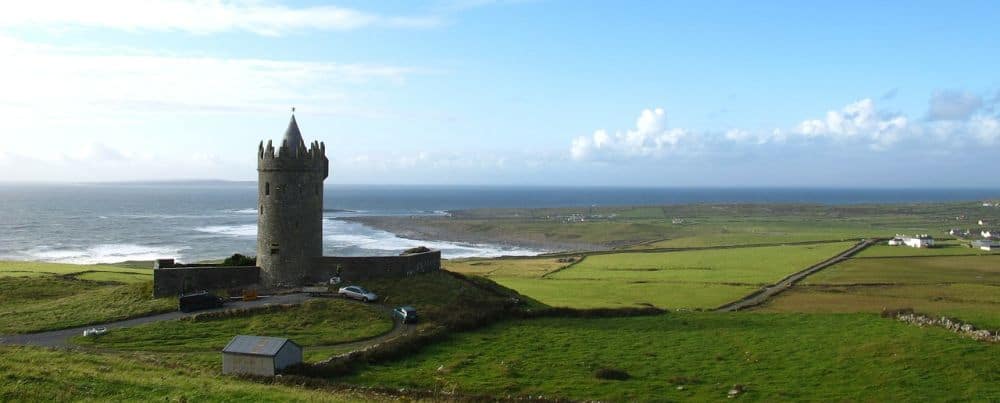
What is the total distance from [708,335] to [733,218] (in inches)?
6709

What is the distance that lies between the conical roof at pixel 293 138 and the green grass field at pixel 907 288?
30.9 metres

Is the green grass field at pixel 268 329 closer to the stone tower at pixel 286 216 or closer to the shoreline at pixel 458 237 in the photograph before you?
the stone tower at pixel 286 216

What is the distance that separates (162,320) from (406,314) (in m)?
10.2

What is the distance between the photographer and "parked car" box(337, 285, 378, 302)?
35.0 metres

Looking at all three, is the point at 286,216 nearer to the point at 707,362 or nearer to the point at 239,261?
the point at 239,261

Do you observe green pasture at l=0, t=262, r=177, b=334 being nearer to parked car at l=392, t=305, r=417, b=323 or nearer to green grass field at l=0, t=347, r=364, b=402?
green grass field at l=0, t=347, r=364, b=402

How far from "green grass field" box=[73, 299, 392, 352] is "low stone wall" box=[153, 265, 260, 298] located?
19.6 ft

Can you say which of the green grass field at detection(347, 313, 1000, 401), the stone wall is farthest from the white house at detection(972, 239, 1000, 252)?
the stone wall

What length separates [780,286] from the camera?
60438 mm

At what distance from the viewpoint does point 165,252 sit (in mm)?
103625

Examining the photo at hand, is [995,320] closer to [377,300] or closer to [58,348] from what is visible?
[377,300]

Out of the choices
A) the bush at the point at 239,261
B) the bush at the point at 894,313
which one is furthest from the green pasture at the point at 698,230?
the bush at the point at 239,261

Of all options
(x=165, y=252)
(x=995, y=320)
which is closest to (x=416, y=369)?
(x=995, y=320)

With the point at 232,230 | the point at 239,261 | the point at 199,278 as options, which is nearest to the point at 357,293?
the point at 199,278
